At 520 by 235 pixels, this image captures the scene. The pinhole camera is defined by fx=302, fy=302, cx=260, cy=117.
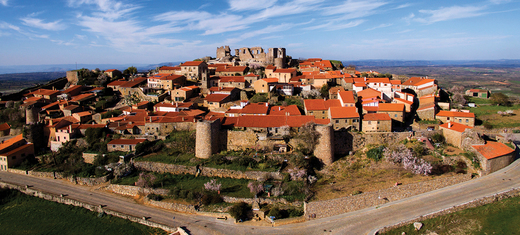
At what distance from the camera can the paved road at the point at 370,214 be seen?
17312 mm

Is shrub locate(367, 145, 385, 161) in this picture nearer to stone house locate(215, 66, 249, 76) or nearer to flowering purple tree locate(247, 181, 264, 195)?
flowering purple tree locate(247, 181, 264, 195)

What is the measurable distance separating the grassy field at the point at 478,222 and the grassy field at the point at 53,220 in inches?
603

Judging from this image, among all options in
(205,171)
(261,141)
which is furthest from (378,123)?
(205,171)

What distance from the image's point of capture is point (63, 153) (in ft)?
92.8

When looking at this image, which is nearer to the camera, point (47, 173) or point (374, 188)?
point (374, 188)

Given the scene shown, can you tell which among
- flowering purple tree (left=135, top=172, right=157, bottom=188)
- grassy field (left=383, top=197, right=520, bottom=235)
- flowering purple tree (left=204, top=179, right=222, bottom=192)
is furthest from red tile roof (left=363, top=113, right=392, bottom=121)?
flowering purple tree (left=135, top=172, right=157, bottom=188)

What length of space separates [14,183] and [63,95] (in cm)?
1723

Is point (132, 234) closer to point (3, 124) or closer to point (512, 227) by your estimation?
point (512, 227)

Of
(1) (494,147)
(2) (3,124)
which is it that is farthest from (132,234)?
(2) (3,124)

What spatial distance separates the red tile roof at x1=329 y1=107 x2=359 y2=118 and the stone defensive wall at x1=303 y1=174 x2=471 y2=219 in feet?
26.6

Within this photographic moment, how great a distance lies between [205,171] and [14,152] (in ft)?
65.1

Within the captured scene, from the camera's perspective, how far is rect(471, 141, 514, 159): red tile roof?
20719mm

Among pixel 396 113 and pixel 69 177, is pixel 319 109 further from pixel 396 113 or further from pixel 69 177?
pixel 69 177

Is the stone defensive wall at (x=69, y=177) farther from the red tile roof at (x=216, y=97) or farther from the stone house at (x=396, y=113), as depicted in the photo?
the stone house at (x=396, y=113)
